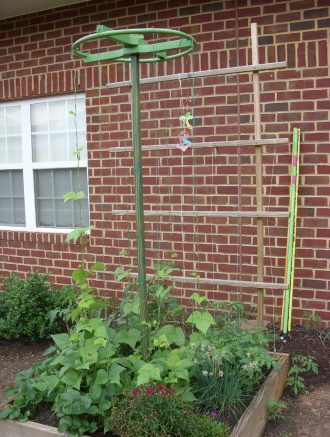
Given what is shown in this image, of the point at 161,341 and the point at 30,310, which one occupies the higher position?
the point at 161,341

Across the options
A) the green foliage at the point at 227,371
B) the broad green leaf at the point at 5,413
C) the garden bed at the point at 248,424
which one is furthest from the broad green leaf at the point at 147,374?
the broad green leaf at the point at 5,413

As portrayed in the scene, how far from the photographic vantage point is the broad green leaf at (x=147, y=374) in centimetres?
259

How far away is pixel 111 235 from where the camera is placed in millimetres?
5191

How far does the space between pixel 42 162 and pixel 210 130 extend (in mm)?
2098

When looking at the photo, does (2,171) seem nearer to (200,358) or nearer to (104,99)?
(104,99)

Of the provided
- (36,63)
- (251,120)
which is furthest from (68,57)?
(251,120)

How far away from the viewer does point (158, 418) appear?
8.08ft

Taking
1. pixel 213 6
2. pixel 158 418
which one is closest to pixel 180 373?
pixel 158 418

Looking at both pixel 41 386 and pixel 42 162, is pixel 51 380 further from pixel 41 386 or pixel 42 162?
pixel 42 162

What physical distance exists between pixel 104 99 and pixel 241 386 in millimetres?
3139

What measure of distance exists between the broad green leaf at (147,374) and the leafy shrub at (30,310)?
1.77 meters

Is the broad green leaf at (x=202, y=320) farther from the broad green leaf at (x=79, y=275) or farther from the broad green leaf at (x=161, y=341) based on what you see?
the broad green leaf at (x=79, y=275)

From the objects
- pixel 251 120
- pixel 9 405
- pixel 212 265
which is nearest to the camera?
pixel 9 405

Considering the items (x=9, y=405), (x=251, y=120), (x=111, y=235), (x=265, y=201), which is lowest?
(x=9, y=405)
